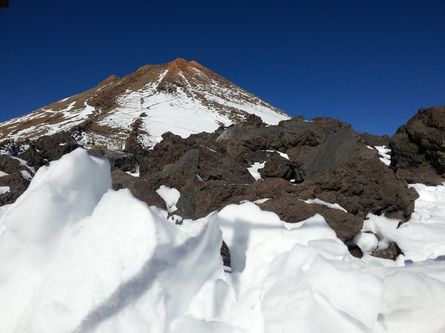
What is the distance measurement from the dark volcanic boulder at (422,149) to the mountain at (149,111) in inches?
843

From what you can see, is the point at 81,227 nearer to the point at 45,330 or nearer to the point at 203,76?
the point at 45,330

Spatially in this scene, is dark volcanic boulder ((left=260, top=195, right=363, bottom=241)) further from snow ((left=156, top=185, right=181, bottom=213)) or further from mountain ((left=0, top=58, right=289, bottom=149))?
mountain ((left=0, top=58, right=289, bottom=149))

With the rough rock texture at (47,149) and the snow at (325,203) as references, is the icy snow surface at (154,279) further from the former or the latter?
the rough rock texture at (47,149)

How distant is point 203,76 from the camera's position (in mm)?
76500

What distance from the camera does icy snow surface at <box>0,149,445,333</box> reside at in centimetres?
244

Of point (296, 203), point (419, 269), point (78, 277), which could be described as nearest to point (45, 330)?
point (78, 277)

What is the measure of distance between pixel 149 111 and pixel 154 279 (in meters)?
47.3

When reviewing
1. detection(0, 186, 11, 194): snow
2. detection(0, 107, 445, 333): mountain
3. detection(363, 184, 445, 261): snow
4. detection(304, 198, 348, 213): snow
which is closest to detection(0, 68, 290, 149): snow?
detection(0, 186, 11, 194): snow

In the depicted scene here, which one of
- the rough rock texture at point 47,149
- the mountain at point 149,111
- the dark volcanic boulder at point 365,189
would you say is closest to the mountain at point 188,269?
the dark volcanic boulder at point 365,189

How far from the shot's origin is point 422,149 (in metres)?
11.5

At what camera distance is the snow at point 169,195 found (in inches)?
269

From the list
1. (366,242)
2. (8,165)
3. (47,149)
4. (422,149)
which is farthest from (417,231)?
(47,149)

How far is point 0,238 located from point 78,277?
2.40 ft

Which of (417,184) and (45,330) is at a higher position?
(417,184)
